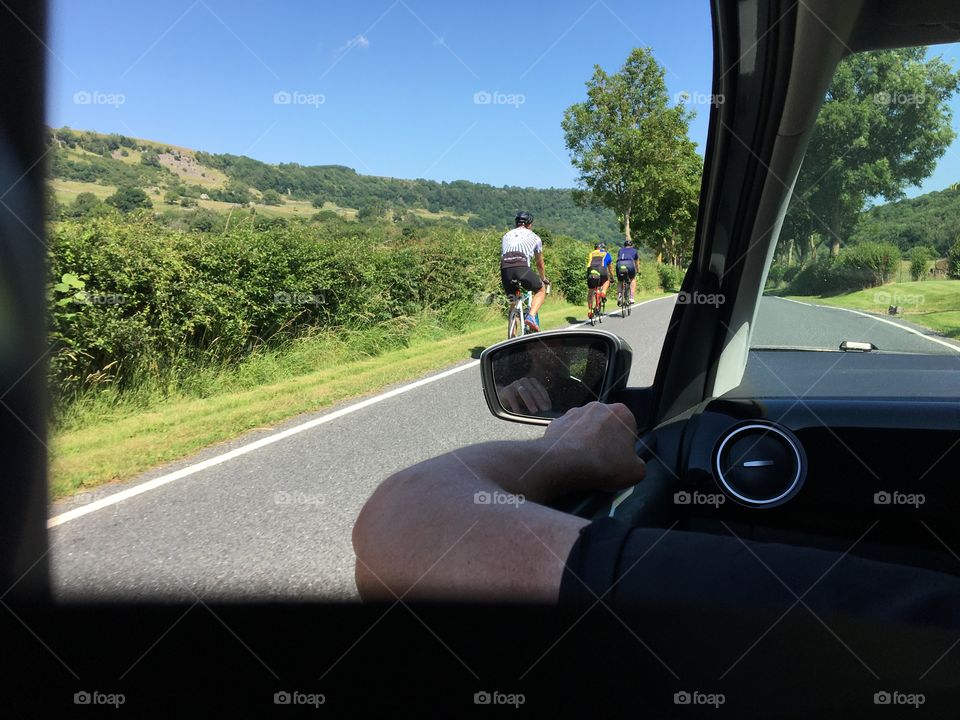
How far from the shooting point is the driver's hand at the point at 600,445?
4.25ft

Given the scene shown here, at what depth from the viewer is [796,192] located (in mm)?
1673

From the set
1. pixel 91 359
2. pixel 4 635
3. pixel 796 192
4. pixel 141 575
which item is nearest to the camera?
pixel 796 192

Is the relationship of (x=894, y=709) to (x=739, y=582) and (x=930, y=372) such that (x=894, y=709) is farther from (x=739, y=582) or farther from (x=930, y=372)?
(x=930, y=372)

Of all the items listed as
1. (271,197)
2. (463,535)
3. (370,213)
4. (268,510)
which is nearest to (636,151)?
(463,535)

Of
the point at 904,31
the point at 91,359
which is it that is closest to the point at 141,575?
the point at 904,31

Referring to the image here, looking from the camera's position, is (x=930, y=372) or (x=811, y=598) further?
(x=930, y=372)

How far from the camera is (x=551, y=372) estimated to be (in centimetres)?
216

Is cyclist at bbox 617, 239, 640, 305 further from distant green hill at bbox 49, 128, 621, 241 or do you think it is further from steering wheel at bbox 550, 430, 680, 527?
steering wheel at bbox 550, 430, 680, 527

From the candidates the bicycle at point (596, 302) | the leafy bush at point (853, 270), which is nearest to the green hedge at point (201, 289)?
the bicycle at point (596, 302)

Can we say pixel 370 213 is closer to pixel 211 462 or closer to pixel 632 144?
pixel 211 462

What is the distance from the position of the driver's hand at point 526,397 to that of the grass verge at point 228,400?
1349 millimetres

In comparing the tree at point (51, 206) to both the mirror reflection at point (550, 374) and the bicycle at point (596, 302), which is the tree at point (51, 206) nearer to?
the mirror reflection at point (550, 374)

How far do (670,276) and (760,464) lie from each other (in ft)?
3.97

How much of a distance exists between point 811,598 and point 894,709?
130 millimetres
